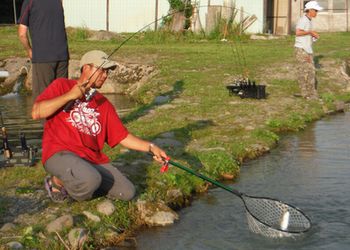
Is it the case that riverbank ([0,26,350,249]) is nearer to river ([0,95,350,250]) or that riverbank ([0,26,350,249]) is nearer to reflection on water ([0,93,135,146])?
river ([0,95,350,250])

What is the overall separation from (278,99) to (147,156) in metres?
5.96

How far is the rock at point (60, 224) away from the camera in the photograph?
6.47 m

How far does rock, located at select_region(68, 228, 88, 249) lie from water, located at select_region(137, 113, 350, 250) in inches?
22.7

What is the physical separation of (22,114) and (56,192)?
7.66 metres

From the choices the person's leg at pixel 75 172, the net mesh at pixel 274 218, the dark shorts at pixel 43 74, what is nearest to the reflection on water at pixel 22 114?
the dark shorts at pixel 43 74

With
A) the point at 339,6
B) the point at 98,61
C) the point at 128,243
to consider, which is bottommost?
the point at 128,243

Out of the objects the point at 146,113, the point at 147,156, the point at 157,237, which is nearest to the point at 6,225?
the point at 157,237

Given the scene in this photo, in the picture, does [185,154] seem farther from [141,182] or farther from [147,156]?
[141,182]

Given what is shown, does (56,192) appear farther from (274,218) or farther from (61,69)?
(61,69)

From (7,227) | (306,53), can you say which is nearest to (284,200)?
(7,227)

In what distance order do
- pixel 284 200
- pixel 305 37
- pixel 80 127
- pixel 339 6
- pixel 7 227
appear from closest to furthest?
1. pixel 7 227
2. pixel 80 127
3. pixel 284 200
4. pixel 305 37
5. pixel 339 6

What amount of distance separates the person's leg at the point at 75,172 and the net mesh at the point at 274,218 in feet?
5.11

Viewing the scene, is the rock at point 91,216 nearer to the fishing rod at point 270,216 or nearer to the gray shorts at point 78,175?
the gray shorts at point 78,175

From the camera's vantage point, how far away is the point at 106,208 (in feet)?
23.1
